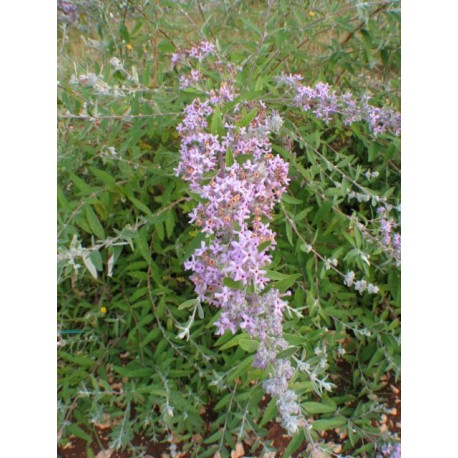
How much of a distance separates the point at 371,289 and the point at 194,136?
0.80 metres

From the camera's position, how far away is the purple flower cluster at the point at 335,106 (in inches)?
64.9

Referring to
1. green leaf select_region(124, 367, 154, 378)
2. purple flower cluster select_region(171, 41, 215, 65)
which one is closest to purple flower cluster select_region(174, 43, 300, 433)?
purple flower cluster select_region(171, 41, 215, 65)

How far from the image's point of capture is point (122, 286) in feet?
6.43

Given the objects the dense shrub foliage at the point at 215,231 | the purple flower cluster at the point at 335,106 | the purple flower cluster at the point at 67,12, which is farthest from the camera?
the purple flower cluster at the point at 67,12

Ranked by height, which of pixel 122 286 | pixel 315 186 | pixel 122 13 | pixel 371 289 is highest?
Result: pixel 122 13

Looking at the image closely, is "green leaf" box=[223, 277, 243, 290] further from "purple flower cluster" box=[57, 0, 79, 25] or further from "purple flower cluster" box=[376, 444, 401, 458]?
"purple flower cluster" box=[57, 0, 79, 25]

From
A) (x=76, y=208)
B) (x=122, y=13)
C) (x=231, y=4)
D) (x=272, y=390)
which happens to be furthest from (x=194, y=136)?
(x=122, y=13)

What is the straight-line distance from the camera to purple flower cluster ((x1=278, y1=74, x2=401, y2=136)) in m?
1.65

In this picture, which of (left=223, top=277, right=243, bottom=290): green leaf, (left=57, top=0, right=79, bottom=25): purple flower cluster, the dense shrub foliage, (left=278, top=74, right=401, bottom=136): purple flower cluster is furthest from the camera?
(left=57, top=0, right=79, bottom=25): purple flower cluster

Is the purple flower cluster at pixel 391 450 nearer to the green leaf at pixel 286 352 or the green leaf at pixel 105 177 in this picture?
the green leaf at pixel 286 352

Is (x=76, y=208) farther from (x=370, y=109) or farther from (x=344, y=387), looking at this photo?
(x=344, y=387)

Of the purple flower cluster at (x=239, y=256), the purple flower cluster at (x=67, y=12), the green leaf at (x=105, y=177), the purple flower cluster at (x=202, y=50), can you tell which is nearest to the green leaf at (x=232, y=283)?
the purple flower cluster at (x=239, y=256)

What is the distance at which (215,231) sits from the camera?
1211 mm

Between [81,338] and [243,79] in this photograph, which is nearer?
[243,79]
